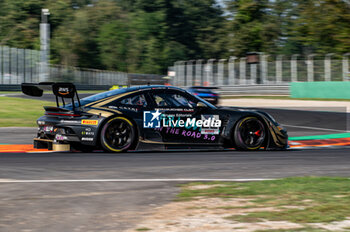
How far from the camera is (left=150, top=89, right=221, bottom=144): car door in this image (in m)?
9.60

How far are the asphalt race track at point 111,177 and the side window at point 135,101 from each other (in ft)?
2.71

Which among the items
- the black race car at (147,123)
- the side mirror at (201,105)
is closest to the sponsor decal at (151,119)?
the black race car at (147,123)

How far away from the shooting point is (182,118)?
9695 mm

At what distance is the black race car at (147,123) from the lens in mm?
9148

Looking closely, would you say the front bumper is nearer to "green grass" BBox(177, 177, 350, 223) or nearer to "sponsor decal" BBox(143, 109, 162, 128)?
"sponsor decal" BBox(143, 109, 162, 128)

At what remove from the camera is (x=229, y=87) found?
3856cm

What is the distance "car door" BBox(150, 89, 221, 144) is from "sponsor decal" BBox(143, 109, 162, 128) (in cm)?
6

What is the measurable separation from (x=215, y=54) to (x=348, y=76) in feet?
180

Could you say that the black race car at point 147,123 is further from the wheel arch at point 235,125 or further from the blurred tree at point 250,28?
the blurred tree at point 250,28

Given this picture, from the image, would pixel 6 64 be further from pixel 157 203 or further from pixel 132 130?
pixel 157 203

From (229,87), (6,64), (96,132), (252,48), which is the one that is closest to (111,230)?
(96,132)

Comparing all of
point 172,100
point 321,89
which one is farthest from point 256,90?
point 172,100

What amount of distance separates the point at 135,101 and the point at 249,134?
2.08 meters

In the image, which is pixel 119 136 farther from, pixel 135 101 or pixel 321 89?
pixel 321 89
